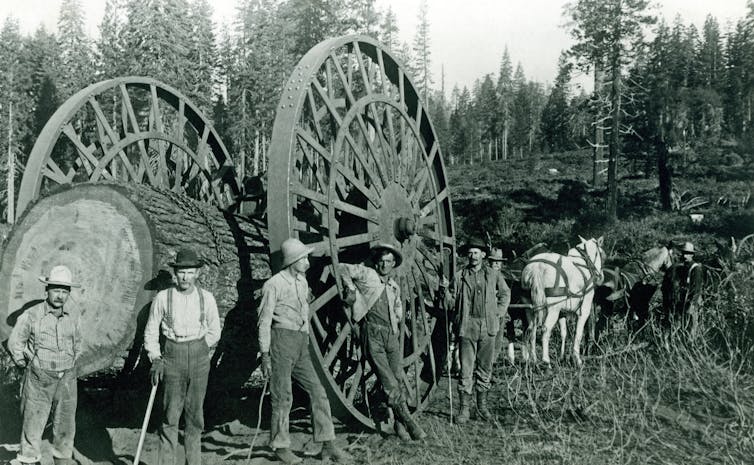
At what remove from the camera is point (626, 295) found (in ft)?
37.4

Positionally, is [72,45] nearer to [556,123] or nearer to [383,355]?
[383,355]

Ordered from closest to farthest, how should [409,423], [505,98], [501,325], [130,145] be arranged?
[409,423] < [130,145] < [501,325] < [505,98]

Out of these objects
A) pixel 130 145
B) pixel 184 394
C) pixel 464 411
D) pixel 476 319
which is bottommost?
pixel 464 411

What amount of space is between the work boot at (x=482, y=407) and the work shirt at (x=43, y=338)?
14.7 feet

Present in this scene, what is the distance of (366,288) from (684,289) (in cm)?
600

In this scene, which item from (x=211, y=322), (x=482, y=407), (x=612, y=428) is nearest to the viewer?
(x=211, y=322)

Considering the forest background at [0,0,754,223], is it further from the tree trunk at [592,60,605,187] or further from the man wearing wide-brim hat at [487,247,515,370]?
the man wearing wide-brim hat at [487,247,515,370]

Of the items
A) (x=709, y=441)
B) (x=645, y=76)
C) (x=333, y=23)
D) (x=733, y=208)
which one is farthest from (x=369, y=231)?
(x=645, y=76)

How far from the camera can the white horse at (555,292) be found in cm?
995

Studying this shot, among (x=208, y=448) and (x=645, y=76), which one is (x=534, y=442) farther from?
(x=645, y=76)

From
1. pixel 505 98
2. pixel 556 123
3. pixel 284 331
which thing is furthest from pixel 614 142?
pixel 505 98

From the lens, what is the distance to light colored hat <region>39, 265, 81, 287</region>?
5148 mm

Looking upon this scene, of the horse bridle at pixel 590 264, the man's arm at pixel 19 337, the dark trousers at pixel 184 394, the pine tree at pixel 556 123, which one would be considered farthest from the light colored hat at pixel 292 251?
the pine tree at pixel 556 123

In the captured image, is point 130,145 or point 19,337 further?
point 130,145
